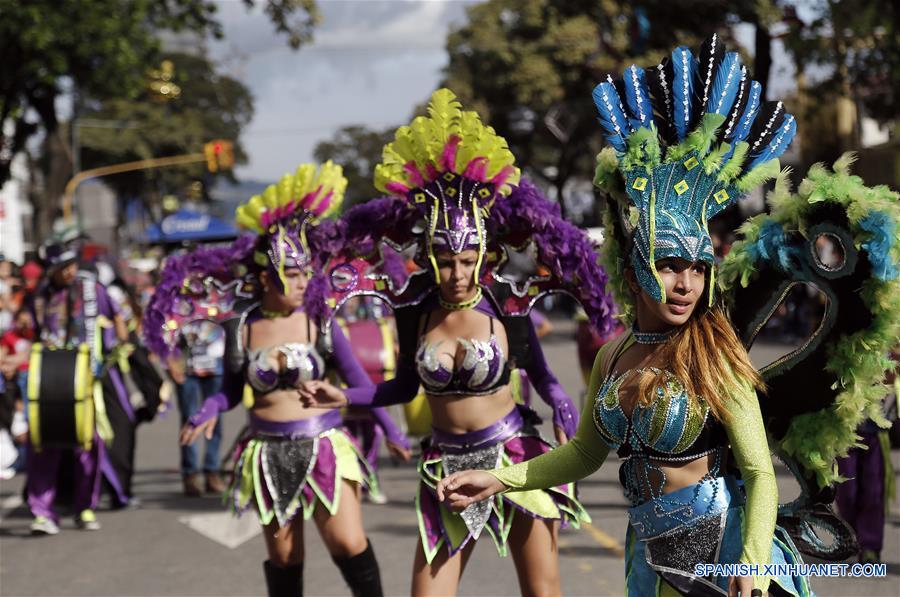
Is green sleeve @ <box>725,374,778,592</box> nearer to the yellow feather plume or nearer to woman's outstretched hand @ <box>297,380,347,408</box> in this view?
woman's outstretched hand @ <box>297,380,347,408</box>

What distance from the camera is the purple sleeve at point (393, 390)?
5.18m

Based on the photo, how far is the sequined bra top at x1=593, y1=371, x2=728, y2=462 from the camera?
332 cm

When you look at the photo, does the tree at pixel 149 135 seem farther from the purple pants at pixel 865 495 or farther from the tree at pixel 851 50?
the purple pants at pixel 865 495

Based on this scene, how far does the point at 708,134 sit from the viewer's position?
11.0 ft

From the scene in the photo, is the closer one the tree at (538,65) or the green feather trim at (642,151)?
the green feather trim at (642,151)

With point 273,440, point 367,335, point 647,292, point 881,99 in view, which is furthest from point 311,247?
point 881,99

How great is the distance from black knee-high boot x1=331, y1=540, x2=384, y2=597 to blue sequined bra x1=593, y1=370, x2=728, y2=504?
2338 mm

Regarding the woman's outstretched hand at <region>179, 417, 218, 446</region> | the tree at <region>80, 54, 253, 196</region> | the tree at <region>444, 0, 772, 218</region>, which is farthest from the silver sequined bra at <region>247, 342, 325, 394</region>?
the tree at <region>80, 54, 253, 196</region>

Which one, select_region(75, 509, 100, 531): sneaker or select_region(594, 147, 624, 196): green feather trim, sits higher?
select_region(594, 147, 624, 196): green feather trim

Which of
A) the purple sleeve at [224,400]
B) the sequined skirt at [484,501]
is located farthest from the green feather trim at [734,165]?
the purple sleeve at [224,400]

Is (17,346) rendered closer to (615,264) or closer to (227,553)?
(227,553)

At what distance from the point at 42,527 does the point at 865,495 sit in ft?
19.0

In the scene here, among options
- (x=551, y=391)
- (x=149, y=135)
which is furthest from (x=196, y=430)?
(x=149, y=135)

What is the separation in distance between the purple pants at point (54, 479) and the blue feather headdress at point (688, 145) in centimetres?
686
